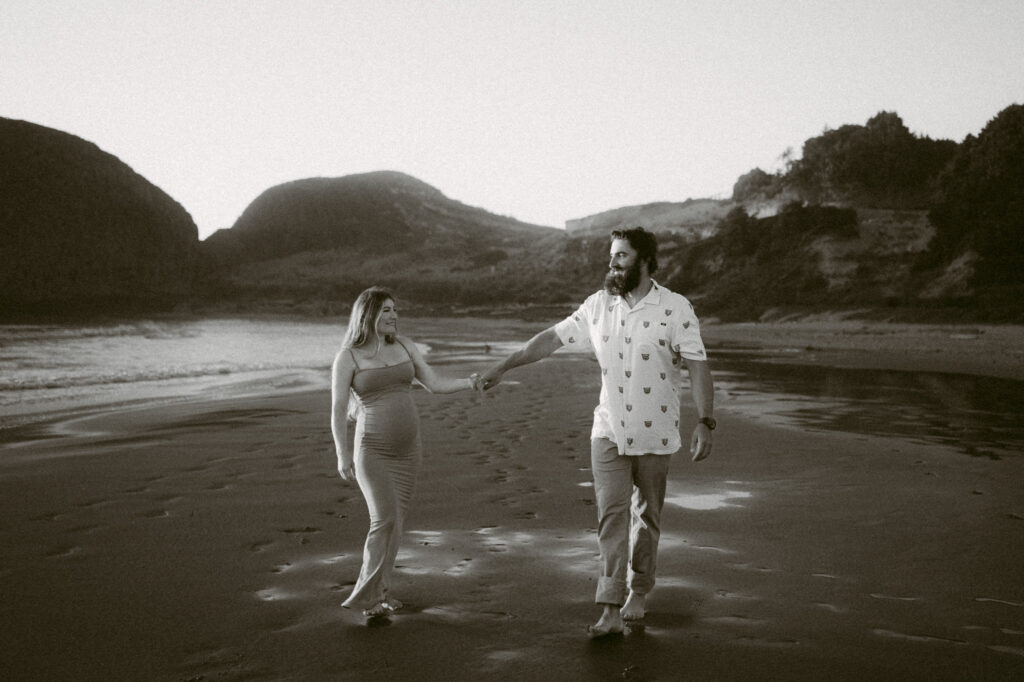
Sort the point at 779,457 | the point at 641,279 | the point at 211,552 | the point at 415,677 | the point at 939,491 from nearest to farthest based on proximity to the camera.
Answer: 1. the point at 415,677
2. the point at 641,279
3. the point at 211,552
4. the point at 939,491
5. the point at 779,457

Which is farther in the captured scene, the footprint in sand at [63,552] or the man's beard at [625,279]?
the footprint in sand at [63,552]

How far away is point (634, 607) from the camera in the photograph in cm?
458

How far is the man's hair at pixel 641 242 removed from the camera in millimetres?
4590

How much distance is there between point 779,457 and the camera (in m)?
9.38

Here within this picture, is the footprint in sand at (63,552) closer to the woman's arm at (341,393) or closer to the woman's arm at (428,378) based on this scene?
the woman's arm at (341,393)

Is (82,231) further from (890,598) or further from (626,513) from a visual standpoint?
(890,598)

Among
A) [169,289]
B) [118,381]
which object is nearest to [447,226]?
[169,289]

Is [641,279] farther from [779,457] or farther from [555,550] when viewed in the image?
[779,457]

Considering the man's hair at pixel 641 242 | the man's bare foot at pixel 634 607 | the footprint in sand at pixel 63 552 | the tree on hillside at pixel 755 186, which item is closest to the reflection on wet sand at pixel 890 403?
the man's bare foot at pixel 634 607

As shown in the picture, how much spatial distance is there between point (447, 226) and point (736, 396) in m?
142

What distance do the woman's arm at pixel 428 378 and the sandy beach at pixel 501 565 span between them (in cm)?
119

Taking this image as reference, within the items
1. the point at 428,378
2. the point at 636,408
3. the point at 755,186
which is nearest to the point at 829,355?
the point at 428,378

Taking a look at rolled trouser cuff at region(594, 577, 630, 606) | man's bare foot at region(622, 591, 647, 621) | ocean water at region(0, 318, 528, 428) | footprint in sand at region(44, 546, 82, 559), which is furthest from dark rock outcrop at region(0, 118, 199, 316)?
rolled trouser cuff at region(594, 577, 630, 606)

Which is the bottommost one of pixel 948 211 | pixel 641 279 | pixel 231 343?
pixel 231 343
